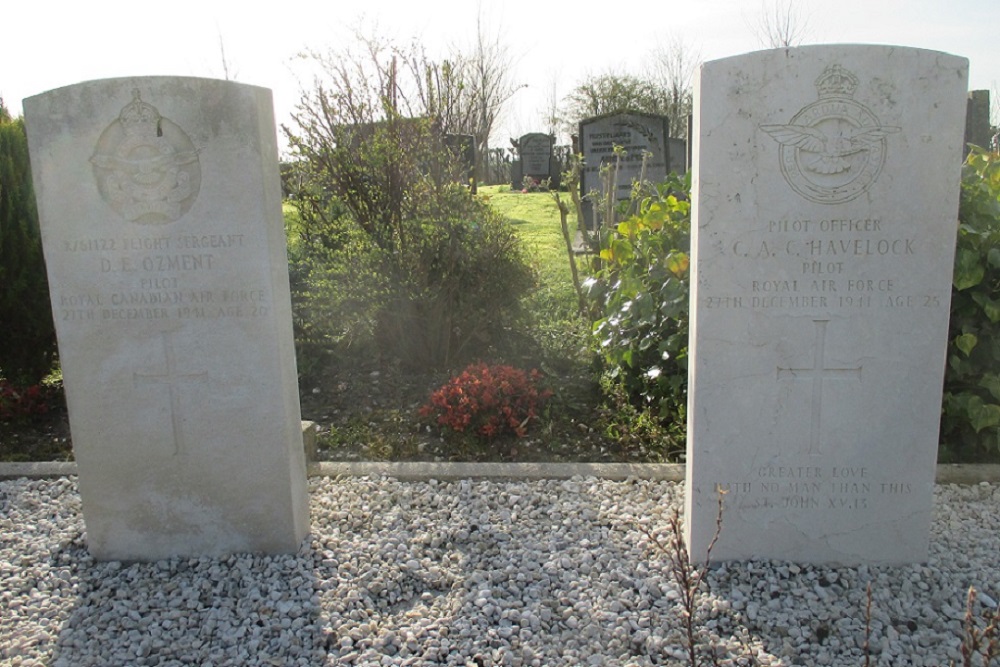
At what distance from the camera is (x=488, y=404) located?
14.0 feet

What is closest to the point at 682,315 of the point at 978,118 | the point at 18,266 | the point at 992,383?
the point at 992,383

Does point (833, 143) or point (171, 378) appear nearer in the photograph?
point (833, 143)

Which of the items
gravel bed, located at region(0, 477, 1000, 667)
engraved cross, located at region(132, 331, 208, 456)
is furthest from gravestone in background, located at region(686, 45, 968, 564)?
engraved cross, located at region(132, 331, 208, 456)

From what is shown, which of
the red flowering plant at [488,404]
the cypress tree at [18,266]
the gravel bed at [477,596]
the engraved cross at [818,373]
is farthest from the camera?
the cypress tree at [18,266]

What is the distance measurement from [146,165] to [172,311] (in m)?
0.56

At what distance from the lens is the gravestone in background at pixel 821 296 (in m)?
2.53

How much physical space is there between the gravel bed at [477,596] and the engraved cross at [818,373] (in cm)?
66

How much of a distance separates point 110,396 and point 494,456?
1.96 m

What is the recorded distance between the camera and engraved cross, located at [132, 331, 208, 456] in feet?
9.71

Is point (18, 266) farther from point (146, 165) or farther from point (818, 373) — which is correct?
point (818, 373)

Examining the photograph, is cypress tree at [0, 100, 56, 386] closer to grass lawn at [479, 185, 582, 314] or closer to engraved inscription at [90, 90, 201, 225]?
engraved inscription at [90, 90, 201, 225]

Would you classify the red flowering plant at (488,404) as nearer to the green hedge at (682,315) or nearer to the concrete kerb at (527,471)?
the concrete kerb at (527,471)

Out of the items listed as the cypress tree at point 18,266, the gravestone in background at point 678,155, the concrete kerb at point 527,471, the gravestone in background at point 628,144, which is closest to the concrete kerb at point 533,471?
the concrete kerb at point 527,471

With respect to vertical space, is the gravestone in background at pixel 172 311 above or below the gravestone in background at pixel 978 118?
below
